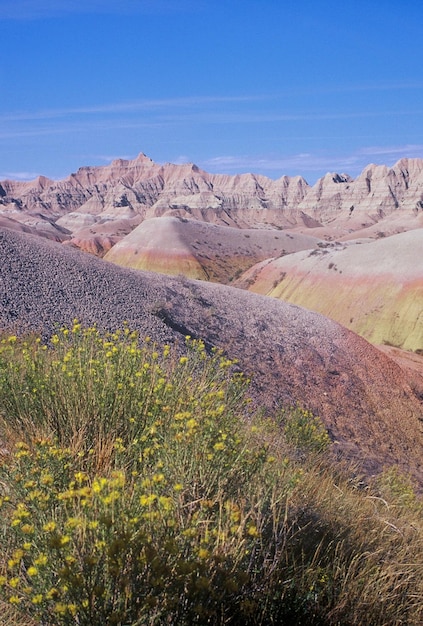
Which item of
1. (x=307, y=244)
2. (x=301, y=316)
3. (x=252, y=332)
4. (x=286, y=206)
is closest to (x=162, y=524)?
(x=252, y=332)

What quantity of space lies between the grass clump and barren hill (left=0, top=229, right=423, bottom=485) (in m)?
8.92

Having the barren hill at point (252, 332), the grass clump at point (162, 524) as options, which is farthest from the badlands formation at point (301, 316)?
the grass clump at point (162, 524)

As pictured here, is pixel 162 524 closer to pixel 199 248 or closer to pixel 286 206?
pixel 199 248

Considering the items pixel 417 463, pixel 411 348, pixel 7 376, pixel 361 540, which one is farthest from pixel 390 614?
pixel 411 348

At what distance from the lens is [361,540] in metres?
4.29

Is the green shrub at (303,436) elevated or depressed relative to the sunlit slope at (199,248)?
depressed

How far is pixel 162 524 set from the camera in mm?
2943

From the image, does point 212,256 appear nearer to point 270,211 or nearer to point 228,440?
point 228,440

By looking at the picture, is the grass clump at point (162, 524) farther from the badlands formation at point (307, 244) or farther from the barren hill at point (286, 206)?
the barren hill at point (286, 206)

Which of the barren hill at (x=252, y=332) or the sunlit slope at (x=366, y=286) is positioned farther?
the sunlit slope at (x=366, y=286)

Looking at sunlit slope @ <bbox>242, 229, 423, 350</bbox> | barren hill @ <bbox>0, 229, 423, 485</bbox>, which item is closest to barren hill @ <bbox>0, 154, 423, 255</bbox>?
sunlit slope @ <bbox>242, 229, 423, 350</bbox>

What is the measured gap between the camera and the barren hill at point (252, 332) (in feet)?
51.1

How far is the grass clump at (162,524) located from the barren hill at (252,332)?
29.3 feet

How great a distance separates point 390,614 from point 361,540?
2.16ft
